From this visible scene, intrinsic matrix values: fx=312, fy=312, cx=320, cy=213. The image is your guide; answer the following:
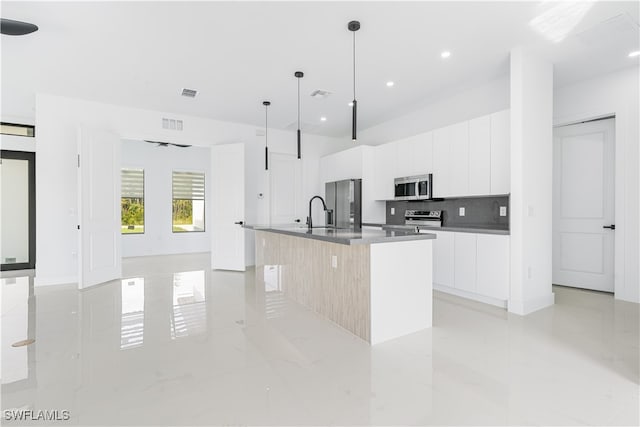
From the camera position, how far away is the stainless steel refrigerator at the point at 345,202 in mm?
5777

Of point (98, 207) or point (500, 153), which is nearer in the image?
point (500, 153)

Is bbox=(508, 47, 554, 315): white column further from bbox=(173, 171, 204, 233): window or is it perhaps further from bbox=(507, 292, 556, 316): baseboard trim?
bbox=(173, 171, 204, 233): window

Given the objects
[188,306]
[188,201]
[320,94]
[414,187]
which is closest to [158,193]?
[188,201]

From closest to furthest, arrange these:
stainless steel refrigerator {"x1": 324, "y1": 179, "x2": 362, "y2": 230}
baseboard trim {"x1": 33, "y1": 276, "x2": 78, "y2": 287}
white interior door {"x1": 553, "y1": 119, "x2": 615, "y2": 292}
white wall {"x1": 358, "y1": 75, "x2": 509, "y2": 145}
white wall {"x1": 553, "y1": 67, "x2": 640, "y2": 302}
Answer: white wall {"x1": 553, "y1": 67, "x2": 640, "y2": 302}, white interior door {"x1": 553, "y1": 119, "x2": 615, "y2": 292}, white wall {"x1": 358, "y1": 75, "x2": 509, "y2": 145}, baseboard trim {"x1": 33, "y1": 276, "x2": 78, "y2": 287}, stainless steel refrigerator {"x1": 324, "y1": 179, "x2": 362, "y2": 230}

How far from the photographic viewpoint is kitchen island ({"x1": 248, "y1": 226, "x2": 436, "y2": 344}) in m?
2.60

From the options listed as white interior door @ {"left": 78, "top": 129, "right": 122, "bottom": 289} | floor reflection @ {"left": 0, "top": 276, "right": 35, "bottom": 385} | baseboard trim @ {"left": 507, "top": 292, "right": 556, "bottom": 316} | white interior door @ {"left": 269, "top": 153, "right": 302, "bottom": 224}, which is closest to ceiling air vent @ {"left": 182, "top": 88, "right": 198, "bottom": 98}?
white interior door @ {"left": 78, "top": 129, "right": 122, "bottom": 289}

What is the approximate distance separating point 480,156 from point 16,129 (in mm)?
7897

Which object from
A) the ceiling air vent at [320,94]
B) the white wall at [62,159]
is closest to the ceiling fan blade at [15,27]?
the white wall at [62,159]

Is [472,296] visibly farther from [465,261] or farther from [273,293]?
[273,293]

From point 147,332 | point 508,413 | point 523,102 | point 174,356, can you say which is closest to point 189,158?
point 147,332

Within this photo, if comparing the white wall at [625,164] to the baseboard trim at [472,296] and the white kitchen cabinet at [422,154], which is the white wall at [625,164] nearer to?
the baseboard trim at [472,296]

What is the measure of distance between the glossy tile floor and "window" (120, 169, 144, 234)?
4.44m

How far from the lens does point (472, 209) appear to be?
4.59 metres

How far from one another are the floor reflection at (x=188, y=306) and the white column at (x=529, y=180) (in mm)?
3348
